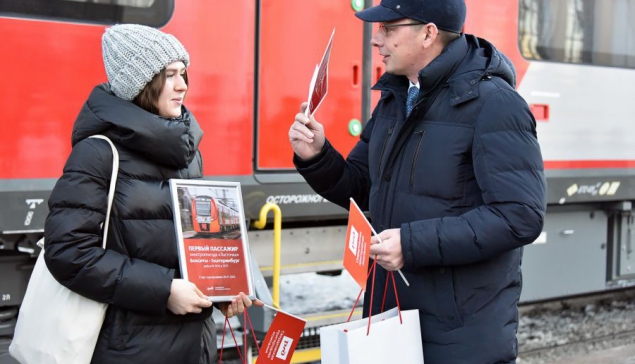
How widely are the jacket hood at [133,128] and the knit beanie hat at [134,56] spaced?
0.15 feet

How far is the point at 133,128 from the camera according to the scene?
2.08 meters

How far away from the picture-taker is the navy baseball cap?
2225 millimetres

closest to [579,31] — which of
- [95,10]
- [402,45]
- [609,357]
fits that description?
[609,357]

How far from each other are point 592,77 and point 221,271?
4.13 metres

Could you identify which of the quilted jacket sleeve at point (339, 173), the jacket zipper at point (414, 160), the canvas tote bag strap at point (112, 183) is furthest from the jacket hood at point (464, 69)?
the canvas tote bag strap at point (112, 183)

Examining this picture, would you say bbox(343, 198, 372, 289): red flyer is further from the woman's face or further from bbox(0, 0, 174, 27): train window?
bbox(0, 0, 174, 27): train window

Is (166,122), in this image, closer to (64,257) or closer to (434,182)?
(64,257)

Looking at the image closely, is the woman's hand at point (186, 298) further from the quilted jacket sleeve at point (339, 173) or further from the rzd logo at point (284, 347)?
the quilted jacket sleeve at point (339, 173)

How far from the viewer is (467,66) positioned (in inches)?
88.0

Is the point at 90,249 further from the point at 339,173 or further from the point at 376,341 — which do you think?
the point at 339,173

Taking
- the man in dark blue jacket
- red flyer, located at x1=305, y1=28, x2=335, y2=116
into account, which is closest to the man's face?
the man in dark blue jacket

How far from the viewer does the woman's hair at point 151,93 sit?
219 centimetres

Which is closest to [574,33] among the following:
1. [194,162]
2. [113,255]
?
[194,162]

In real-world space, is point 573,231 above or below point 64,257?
below
